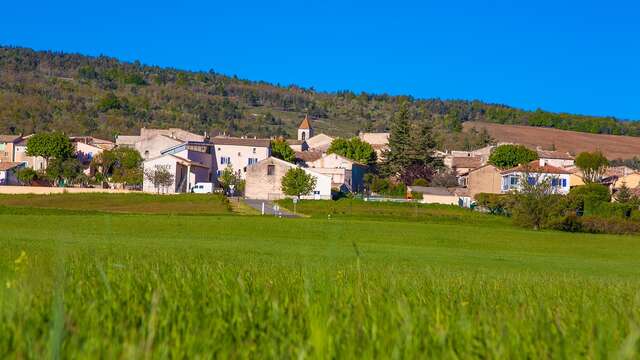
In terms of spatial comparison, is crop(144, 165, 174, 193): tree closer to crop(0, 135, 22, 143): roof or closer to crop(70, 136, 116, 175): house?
crop(70, 136, 116, 175): house

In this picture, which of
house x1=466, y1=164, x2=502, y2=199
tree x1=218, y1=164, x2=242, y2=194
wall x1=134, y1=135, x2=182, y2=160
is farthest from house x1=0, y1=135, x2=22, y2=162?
house x1=466, y1=164, x2=502, y2=199

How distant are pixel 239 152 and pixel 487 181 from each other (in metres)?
32.4

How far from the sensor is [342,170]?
112875mm

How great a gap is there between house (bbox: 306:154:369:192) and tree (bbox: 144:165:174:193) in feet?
63.3

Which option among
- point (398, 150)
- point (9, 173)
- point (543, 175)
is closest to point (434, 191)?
point (543, 175)

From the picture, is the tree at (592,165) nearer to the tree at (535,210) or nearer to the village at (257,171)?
the village at (257,171)

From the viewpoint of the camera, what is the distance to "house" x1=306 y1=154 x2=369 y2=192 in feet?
367

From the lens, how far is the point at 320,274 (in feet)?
21.7

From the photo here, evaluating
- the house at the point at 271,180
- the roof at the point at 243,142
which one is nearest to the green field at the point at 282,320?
the house at the point at 271,180

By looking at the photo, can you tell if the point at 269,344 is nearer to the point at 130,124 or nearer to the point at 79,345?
the point at 79,345

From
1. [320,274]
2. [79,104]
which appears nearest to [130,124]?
[79,104]

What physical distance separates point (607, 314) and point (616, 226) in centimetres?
6532

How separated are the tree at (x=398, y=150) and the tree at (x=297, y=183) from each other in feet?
94.3

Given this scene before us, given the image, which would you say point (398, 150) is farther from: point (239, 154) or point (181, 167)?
point (181, 167)
